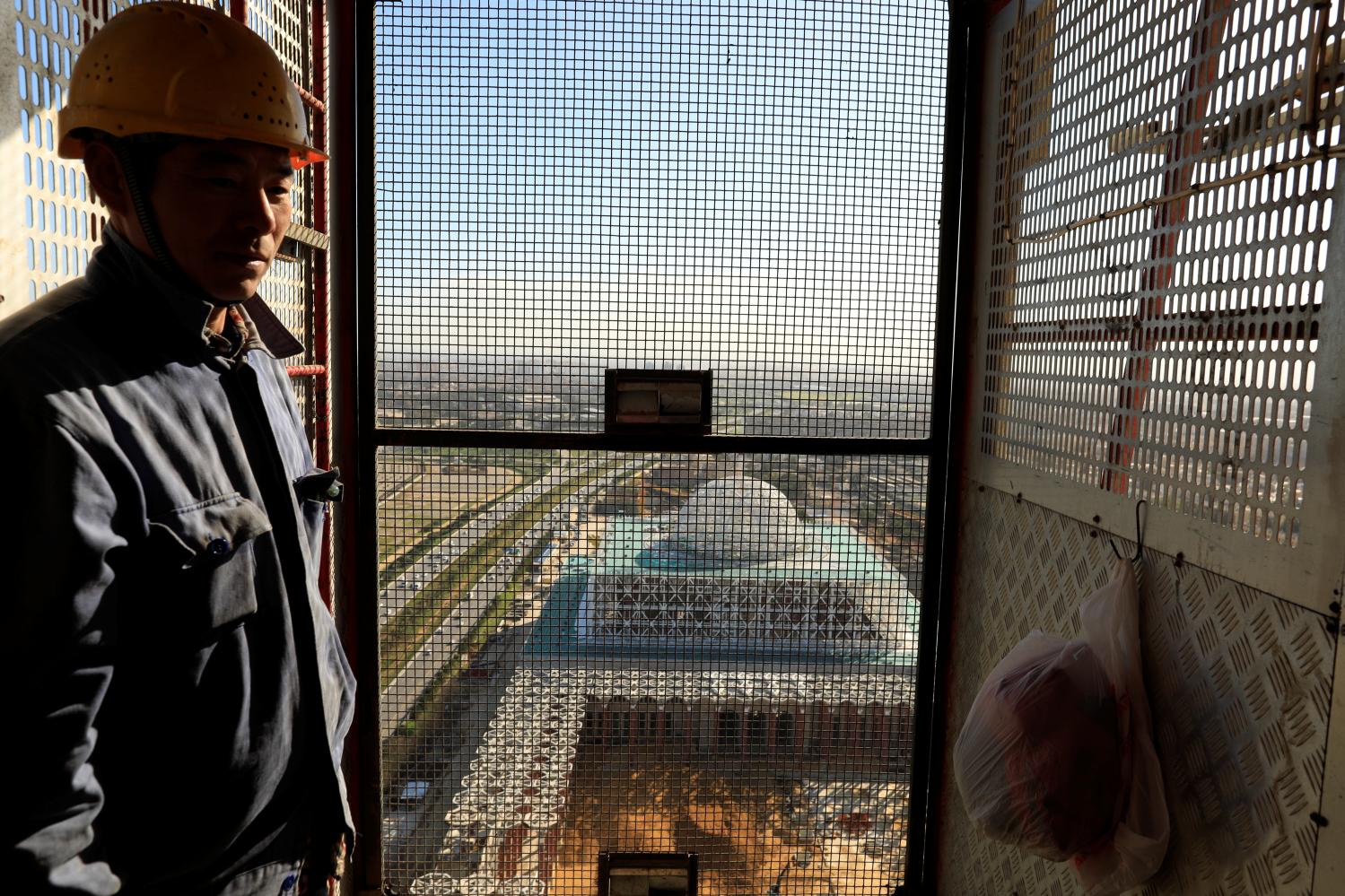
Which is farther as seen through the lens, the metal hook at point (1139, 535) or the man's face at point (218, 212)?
the metal hook at point (1139, 535)

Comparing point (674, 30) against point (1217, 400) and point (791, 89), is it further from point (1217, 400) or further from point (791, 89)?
point (1217, 400)

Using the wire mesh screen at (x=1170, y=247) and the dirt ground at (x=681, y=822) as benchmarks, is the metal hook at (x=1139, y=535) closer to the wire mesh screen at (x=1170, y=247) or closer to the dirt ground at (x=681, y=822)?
the wire mesh screen at (x=1170, y=247)

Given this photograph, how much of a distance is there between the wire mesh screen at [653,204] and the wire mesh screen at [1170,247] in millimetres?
383

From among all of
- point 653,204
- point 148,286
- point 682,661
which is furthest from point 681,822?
point 148,286

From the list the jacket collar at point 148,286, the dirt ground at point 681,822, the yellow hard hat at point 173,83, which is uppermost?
the yellow hard hat at point 173,83

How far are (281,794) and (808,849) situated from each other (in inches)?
85.4

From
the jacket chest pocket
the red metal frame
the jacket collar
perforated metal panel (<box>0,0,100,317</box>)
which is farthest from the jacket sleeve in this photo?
the red metal frame

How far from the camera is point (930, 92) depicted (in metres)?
2.92

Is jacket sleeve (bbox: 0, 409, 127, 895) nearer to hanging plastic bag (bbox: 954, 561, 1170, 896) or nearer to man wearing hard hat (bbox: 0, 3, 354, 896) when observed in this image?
man wearing hard hat (bbox: 0, 3, 354, 896)

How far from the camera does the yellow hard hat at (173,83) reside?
52.5 inches

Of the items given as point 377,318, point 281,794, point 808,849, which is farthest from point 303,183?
point 808,849

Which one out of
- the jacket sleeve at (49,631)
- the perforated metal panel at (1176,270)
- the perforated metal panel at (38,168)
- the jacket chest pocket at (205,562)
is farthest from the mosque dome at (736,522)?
the jacket sleeve at (49,631)

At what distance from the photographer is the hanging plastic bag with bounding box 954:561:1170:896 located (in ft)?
6.03

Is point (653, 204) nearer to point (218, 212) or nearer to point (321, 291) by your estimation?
point (321, 291)
